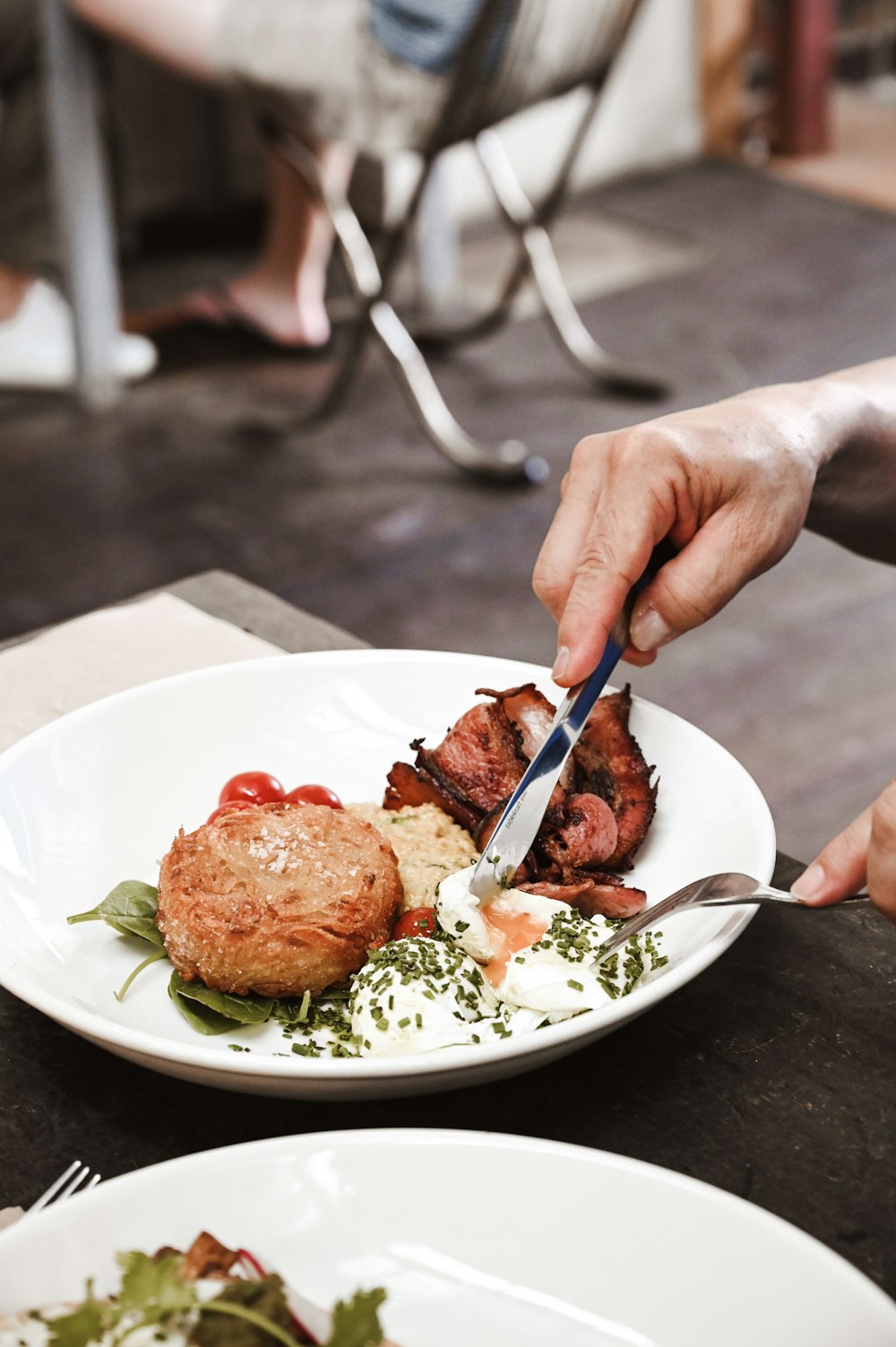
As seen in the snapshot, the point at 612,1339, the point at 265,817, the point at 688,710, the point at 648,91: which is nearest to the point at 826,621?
the point at 688,710

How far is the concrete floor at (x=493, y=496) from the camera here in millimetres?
2520

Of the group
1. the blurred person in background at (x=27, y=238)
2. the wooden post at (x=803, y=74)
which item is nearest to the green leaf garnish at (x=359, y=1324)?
the blurred person in background at (x=27, y=238)

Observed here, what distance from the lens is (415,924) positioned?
0.87m

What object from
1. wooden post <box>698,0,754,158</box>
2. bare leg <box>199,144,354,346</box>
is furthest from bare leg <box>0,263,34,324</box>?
wooden post <box>698,0,754,158</box>

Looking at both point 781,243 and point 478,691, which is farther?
point 781,243

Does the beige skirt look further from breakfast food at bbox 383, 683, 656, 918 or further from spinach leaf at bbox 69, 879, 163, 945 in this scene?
spinach leaf at bbox 69, 879, 163, 945

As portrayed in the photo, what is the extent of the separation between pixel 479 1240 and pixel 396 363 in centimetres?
263

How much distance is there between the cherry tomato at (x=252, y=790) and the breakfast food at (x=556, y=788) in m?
0.08

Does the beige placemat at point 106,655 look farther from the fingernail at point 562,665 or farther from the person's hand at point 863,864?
the person's hand at point 863,864

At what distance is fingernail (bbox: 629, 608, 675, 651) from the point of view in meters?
1.00

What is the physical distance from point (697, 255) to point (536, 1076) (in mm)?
3809

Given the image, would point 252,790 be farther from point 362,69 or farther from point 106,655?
point 362,69

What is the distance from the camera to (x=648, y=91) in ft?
16.0

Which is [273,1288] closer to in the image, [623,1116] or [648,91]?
[623,1116]
